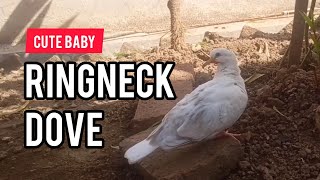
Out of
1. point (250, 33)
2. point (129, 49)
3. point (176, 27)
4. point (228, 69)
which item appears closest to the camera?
point (228, 69)

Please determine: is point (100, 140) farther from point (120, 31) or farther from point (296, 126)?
point (120, 31)

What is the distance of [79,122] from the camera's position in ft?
12.8

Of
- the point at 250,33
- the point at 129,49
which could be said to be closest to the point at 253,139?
the point at 250,33

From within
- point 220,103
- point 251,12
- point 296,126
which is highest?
point 251,12

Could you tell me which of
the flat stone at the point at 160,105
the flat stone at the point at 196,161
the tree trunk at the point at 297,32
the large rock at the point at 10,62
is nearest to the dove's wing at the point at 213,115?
the flat stone at the point at 196,161

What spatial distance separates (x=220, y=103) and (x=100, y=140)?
130 centimetres

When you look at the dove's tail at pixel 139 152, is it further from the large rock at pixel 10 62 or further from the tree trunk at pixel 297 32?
the large rock at pixel 10 62

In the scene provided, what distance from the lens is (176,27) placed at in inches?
207

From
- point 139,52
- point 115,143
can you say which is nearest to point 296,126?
point 115,143

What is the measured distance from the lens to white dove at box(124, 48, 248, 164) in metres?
2.74

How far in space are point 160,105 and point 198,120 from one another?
105 centimetres

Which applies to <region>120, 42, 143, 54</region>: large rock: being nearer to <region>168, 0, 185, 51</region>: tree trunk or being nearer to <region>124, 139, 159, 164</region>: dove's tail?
<region>168, 0, 185, 51</region>: tree trunk

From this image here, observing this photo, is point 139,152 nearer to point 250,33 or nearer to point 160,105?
point 160,105

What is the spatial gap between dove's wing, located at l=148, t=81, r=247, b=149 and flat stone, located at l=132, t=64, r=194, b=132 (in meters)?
0.68
